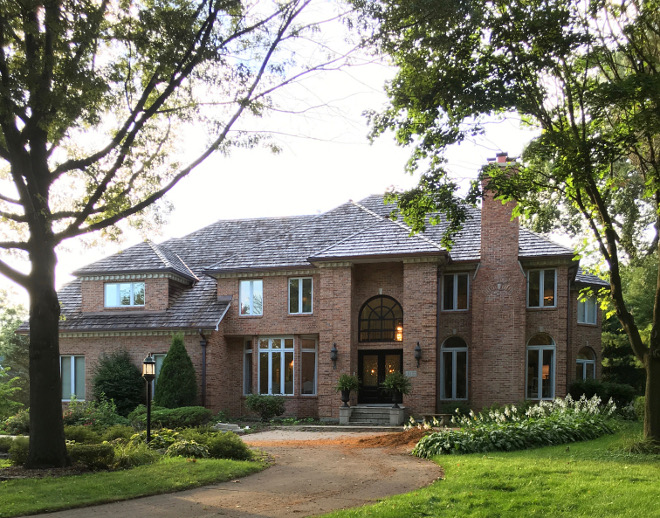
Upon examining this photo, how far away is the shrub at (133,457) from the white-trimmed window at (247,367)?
12.9 meters

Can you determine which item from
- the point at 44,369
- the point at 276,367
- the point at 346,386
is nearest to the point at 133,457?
the point at 44,369

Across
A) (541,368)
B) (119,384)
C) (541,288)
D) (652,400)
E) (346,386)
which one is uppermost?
(541,288)

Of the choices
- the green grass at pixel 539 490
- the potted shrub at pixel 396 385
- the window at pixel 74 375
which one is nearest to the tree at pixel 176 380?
the window at pixel 74 375

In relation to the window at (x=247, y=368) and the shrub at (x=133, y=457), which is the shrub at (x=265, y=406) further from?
the shrub at (x=133, y=457)

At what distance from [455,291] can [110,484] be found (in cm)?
1677

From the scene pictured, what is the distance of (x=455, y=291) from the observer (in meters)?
24.7

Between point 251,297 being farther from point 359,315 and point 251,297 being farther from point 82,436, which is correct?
point 82,436

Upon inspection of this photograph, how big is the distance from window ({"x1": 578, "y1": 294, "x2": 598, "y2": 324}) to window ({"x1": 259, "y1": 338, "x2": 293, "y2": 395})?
11275mm

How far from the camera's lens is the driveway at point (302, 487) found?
338 inches

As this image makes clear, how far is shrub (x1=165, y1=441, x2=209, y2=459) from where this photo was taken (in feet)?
43.4

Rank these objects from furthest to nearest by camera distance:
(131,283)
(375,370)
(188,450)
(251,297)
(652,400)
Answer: (131,283)
(251,297)
(375,370)
(188,450)
(652,400)

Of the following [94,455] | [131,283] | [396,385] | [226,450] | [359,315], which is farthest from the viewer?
[131,283]

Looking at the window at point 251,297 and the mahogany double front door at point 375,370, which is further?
the window at point 251,297

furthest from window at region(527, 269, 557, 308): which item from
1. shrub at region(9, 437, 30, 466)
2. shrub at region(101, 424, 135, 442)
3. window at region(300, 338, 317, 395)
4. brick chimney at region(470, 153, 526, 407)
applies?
shrub at region(9, 437, 30, 466)
